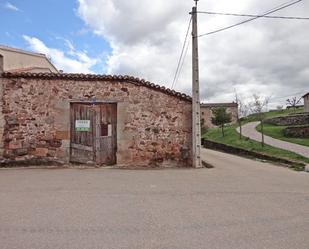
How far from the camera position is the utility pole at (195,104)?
13.8 meters

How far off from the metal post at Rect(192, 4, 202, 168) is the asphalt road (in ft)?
10.8

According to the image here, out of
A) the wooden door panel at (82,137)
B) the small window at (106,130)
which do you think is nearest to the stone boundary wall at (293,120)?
the small window at (106,130)

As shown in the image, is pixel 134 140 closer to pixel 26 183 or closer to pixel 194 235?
pixel 26 183

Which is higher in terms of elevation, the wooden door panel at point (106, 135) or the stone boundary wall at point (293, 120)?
the stone boundary wall at point (293, 120)

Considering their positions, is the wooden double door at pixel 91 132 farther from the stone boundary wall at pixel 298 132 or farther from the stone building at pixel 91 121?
the stone boundary wall at pixel 298 132

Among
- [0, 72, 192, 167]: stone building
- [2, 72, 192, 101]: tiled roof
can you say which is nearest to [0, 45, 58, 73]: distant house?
[2, 72, 192, 101]: tiled roof

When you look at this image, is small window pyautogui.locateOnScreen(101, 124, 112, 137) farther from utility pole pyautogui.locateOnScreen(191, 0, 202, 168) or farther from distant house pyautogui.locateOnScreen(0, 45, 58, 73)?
distant house pyautogui.locateOnScreen(0, 45, 58, 73)

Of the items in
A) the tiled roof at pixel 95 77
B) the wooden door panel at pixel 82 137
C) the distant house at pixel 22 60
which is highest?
the distant house at pixel 22 60

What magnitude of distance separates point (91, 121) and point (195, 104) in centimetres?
406

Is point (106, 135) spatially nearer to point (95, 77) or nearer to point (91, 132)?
point (91, 132)

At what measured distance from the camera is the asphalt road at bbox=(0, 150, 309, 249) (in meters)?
4.84

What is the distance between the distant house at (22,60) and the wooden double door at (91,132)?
6980 mm

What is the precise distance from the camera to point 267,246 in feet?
15.2

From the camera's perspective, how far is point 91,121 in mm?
13602
